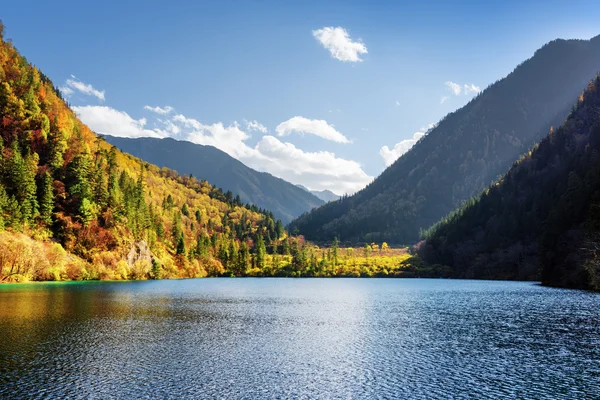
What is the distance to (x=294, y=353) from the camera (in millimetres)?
42812

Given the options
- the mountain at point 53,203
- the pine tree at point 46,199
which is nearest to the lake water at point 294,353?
the mountain at point 53,203

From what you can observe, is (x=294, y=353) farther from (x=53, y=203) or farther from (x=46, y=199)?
(x=53, y=203)

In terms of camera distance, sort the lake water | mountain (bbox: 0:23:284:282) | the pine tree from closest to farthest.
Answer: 1. the lake water
2. mountain (bbox: 0:23:284:282)
3. the pine tree

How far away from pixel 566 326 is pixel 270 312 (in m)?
45.8

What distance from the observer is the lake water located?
30.7 metres

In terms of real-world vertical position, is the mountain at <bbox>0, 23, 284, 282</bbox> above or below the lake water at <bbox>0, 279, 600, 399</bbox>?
above

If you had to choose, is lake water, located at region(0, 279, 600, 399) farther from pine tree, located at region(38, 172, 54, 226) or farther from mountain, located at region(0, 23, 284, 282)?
pine tree, located at region(38, 172, 54, 226)

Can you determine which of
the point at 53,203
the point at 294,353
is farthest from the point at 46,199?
the point at 294,353

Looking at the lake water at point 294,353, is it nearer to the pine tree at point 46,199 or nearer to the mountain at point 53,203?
the mountain at point 53,203

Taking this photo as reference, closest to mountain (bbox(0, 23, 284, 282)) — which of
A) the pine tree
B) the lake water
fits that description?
the pine tree

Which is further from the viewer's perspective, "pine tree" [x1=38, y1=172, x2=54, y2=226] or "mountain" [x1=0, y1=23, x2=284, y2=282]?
"pine tree" [x1=38, y1=172, x2=54, y2=226]

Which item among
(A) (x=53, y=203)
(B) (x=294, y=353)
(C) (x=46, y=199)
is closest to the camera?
(B) (x=294, y=353)

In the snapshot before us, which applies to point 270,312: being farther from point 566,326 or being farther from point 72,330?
point 566,326

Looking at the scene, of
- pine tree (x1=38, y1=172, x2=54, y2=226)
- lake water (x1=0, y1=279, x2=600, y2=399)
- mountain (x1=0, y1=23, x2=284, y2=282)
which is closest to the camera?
lake water (x1=0, y1=279, x2=600, y2=399)
